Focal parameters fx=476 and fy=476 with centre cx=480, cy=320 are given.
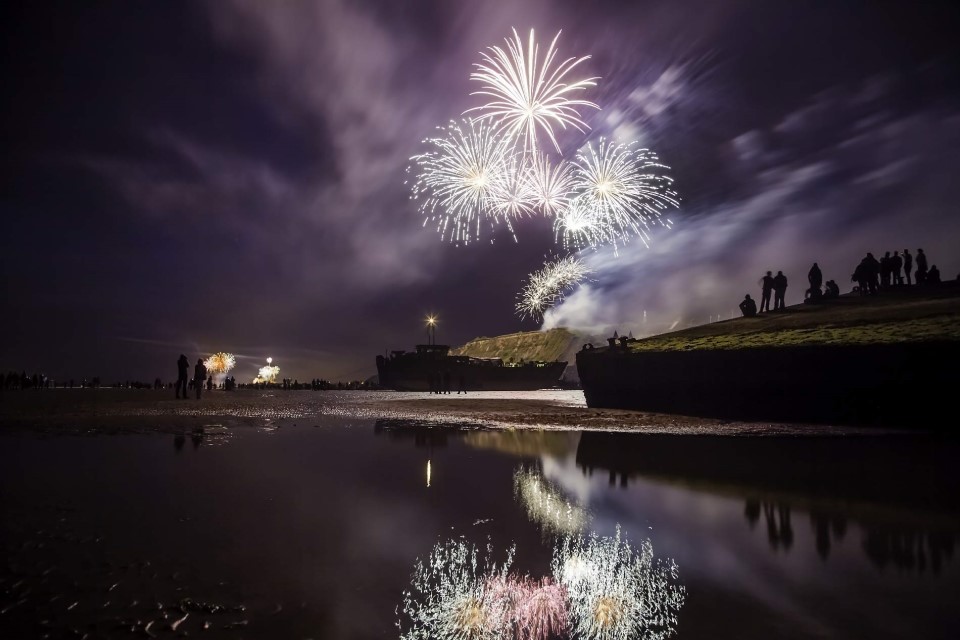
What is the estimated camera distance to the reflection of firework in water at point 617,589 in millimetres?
3027

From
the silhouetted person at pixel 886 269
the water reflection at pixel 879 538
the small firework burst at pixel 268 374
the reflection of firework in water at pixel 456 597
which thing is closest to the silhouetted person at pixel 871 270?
the silhouetted person at pixel 886 269

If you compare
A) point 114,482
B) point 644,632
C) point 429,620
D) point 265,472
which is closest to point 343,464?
point 265,472

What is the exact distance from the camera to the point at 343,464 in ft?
29.2

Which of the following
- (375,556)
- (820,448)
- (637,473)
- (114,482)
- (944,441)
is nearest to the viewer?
(375,556)

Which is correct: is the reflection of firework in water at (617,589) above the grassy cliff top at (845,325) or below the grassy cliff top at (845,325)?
below

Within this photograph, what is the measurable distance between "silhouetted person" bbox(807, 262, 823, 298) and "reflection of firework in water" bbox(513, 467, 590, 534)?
101 ft

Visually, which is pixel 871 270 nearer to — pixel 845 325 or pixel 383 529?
pixel 845 325

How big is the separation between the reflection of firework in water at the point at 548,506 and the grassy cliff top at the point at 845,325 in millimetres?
19194

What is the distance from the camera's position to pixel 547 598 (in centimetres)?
354

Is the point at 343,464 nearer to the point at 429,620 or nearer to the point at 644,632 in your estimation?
the point at 429,620

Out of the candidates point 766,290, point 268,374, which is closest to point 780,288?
point 766,290

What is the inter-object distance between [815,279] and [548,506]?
108 ft

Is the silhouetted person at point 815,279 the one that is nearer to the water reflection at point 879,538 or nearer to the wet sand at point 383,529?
the wet sand at point 383,529

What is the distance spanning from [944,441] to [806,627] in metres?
17.1
